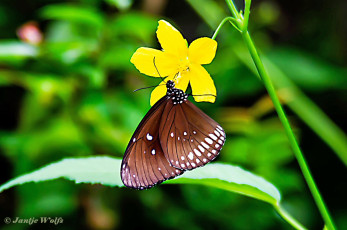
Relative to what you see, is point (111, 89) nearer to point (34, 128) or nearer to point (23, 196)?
point (34, 128)

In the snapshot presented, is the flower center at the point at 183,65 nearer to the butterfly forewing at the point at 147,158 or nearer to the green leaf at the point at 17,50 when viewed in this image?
→ the butterfly forewing at the point at 147,158

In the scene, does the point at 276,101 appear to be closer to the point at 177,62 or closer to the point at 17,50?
the point at 177,62

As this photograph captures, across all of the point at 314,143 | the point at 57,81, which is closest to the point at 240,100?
the point at 314,143

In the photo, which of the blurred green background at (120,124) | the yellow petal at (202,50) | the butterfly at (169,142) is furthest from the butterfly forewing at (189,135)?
the blurred green background at (120,124)

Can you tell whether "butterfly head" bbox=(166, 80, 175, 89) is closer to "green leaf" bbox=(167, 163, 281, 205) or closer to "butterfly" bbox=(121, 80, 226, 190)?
"butterfly" bbox=(121, 80, 226, 190)

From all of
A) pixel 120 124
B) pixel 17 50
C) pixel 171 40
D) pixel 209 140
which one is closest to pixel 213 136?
pixel 209 140

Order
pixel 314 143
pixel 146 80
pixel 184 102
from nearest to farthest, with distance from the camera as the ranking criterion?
pixel 184 102
pixel 146 80
pixel 314 143
